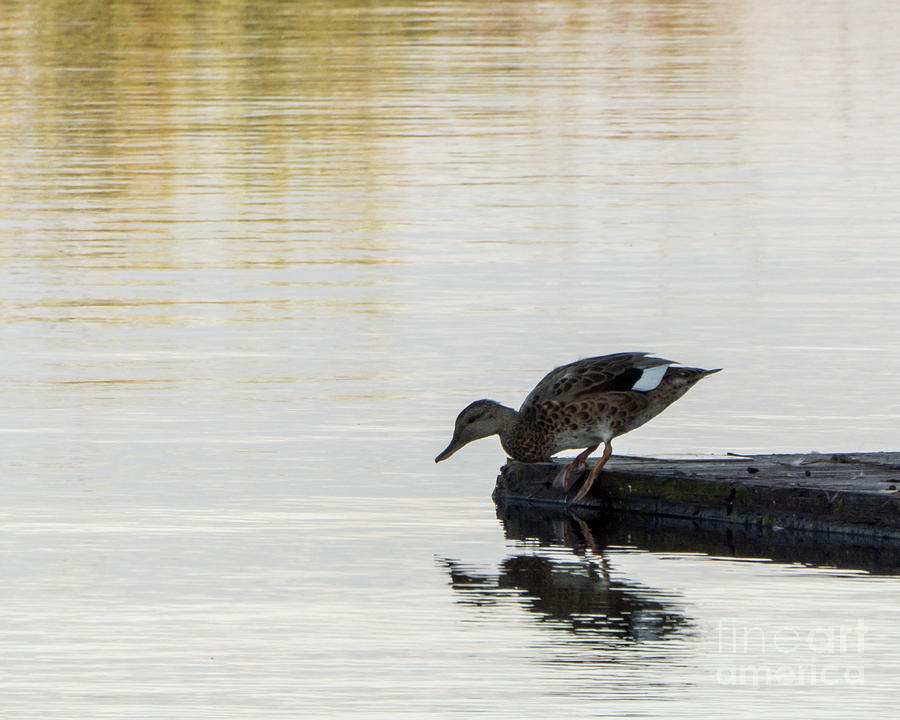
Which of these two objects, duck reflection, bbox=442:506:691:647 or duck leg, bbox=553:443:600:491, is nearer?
duck reflection, bbox=442:506:691:647

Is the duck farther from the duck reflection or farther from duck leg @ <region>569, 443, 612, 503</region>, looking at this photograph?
the duck reflection

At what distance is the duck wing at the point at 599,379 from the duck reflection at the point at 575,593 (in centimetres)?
71

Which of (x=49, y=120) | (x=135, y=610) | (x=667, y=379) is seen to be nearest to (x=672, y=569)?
(x=667, y=379)

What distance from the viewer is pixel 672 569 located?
9.60 metres

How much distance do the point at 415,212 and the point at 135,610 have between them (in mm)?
14756

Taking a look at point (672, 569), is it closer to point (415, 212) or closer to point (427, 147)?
point (415, 212)

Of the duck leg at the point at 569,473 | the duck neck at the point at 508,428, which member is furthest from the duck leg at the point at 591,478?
the duck neck at the point at 508,428

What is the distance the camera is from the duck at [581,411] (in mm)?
10758

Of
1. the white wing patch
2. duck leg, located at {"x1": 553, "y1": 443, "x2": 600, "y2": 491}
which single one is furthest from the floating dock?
the white wing patch

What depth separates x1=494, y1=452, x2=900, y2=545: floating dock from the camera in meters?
9.97

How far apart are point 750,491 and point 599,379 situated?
2.98ft

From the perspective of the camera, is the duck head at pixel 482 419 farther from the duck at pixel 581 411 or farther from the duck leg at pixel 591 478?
the duck leg at pixel 591 478

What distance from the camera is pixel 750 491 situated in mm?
10305

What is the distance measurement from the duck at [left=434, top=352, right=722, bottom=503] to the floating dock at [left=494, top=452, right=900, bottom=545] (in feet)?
0.46
